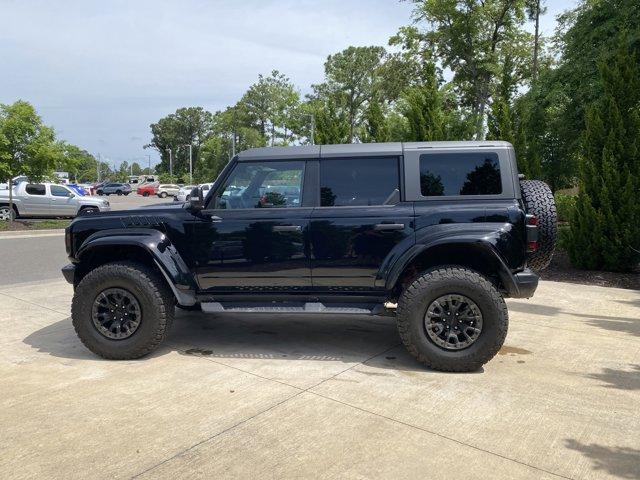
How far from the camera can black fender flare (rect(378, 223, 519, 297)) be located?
13.6ft

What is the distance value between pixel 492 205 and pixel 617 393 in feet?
5.55

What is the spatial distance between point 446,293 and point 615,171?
19.8ft

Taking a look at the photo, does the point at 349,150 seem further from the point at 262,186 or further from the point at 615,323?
the point at 615,323

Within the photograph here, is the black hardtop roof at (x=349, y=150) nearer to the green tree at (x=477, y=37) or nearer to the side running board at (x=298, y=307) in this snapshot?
the side running board at (x=298, y=307)

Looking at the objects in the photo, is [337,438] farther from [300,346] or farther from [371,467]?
[300,346]

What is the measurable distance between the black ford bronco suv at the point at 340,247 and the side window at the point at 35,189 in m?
A: 17.5

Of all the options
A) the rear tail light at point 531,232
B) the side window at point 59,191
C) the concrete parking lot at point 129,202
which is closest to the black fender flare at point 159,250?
the rear tail light at point 531,232

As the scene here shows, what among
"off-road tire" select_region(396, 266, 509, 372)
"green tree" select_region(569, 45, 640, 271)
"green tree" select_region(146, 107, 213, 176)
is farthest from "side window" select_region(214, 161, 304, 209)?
"green tree" select_region(146, 107, 213, 176)

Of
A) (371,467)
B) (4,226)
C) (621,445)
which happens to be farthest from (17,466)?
(4,226)

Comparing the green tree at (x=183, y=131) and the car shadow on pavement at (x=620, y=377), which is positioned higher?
the green tree at (x=183, y=131)

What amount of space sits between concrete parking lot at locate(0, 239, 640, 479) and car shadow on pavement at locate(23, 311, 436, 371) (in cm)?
3

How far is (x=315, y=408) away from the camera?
11.5ft

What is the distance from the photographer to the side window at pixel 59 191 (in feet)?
66.1

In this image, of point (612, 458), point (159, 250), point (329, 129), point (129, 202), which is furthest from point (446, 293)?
point (129, 202)
